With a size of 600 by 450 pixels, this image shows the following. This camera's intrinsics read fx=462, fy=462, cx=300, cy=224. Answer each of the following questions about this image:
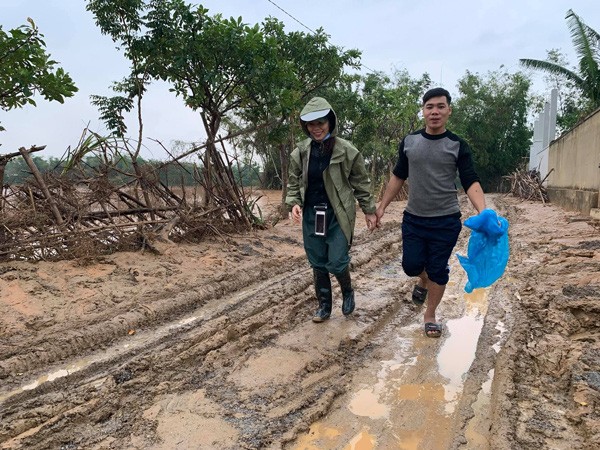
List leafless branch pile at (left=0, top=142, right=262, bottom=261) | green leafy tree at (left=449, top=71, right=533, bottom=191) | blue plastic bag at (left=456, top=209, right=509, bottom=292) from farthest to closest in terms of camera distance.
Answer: green leafy tree at (left=449, top=71, right=533, bottom=191) < leafless branch pile at (left=0, top=142, right=262, bottom=261) < blue plastic bag at (left=456, top=209, right=509, bottom=292)

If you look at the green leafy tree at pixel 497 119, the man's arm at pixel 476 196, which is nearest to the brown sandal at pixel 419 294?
the man's arm at pixel 476 196

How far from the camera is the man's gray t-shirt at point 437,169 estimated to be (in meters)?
3.15

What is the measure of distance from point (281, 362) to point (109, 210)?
375 cm

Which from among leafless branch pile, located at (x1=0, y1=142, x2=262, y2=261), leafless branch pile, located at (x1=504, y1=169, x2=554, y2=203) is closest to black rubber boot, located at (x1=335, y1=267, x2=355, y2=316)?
leafless branch pile, located at (x1=0, y1=142, x2=262, y2=261)

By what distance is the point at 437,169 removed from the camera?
3172mm

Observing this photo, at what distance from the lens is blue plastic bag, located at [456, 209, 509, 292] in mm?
3090

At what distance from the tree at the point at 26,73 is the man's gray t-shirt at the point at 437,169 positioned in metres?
3.58

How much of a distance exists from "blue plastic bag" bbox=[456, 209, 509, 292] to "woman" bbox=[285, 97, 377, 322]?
76cm

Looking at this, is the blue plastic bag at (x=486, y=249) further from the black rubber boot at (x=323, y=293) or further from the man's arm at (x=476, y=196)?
the black rubber boot at (x=323, y=293)

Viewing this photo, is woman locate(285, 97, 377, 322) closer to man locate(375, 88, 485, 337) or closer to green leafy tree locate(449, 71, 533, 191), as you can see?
man locate(375, 88, 485, 337)

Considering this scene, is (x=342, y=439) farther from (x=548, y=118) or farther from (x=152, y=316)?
(x=548, y=118)

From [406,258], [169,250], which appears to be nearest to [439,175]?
[406,258]

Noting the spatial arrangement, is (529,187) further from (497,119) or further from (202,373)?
(202,373)

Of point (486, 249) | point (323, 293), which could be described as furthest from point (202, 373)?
point (486, 249)
